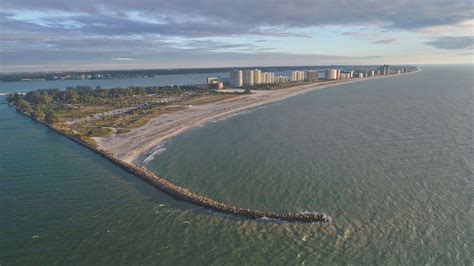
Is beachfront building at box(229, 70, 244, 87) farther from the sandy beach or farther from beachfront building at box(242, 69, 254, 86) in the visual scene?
the sandy beach

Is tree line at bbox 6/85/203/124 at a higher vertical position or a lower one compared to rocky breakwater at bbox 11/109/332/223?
higher

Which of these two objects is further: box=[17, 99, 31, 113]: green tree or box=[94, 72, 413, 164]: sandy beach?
box=[17, 99, 31, 113]: green tree

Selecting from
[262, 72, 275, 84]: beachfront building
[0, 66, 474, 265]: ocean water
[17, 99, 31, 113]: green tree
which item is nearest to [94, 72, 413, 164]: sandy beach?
[0, 66, 474, 265]: ocean water

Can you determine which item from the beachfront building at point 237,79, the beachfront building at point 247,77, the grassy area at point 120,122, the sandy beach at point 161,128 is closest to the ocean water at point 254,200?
the sandy beach at point 161,128

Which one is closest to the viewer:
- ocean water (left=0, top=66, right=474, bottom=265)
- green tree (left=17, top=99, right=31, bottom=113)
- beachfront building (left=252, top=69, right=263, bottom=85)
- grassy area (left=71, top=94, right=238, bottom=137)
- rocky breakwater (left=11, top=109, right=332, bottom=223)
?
ocean water (left=0, top=66, right=474, bottom=265)

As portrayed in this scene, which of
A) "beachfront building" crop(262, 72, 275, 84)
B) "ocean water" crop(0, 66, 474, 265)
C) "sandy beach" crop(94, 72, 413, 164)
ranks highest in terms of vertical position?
"beachfront building" crop(262, 72, 275, 84)

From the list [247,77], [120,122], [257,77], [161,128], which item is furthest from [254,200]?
[257,77]

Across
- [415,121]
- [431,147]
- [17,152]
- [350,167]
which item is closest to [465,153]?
[431,147]

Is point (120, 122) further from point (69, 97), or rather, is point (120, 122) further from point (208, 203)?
point (69, 97)

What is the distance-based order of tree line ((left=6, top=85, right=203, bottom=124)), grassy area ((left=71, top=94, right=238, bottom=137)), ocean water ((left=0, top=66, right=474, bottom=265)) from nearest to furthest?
ocean water ((left=0, top=66, right=474, bottom=265)) < grassy area ((left=71, top=94, right=238, bottom=137)) < tree line ((left=6, top=85, right=203, bottom=124))
